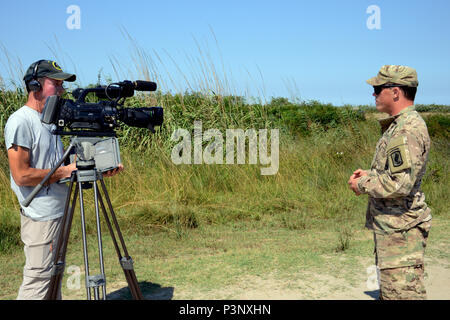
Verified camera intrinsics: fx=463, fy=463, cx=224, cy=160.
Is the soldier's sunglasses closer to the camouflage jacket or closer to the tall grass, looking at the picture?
the camouflage jacket

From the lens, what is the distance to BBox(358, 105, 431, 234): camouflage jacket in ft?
9.64

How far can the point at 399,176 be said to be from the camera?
296cm

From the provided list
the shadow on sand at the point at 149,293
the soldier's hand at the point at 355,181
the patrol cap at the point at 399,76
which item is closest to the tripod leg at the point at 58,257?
the shadow on sand at the point at 149,293

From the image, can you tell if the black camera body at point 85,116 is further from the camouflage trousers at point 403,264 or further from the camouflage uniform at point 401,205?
the camouflage trousers at point 403,264

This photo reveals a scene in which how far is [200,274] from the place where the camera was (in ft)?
14.5

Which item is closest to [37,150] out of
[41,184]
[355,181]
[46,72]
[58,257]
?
[41,184]

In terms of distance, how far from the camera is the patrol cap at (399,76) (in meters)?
3.05

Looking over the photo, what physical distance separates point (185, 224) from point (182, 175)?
1.47 metres

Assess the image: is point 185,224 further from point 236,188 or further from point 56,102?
point 56,102

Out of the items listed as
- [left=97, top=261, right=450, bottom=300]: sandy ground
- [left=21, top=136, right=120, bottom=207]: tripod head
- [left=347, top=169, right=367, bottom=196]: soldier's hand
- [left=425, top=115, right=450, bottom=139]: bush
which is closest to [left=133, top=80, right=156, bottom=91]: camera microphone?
[left=21, top=136, right=120, bottom=207]: tripod head

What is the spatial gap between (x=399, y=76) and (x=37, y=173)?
2437mm

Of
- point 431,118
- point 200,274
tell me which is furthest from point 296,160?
point 431,118

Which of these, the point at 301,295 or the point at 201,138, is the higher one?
the point at 201,138

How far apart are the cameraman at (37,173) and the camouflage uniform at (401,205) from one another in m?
1.76
